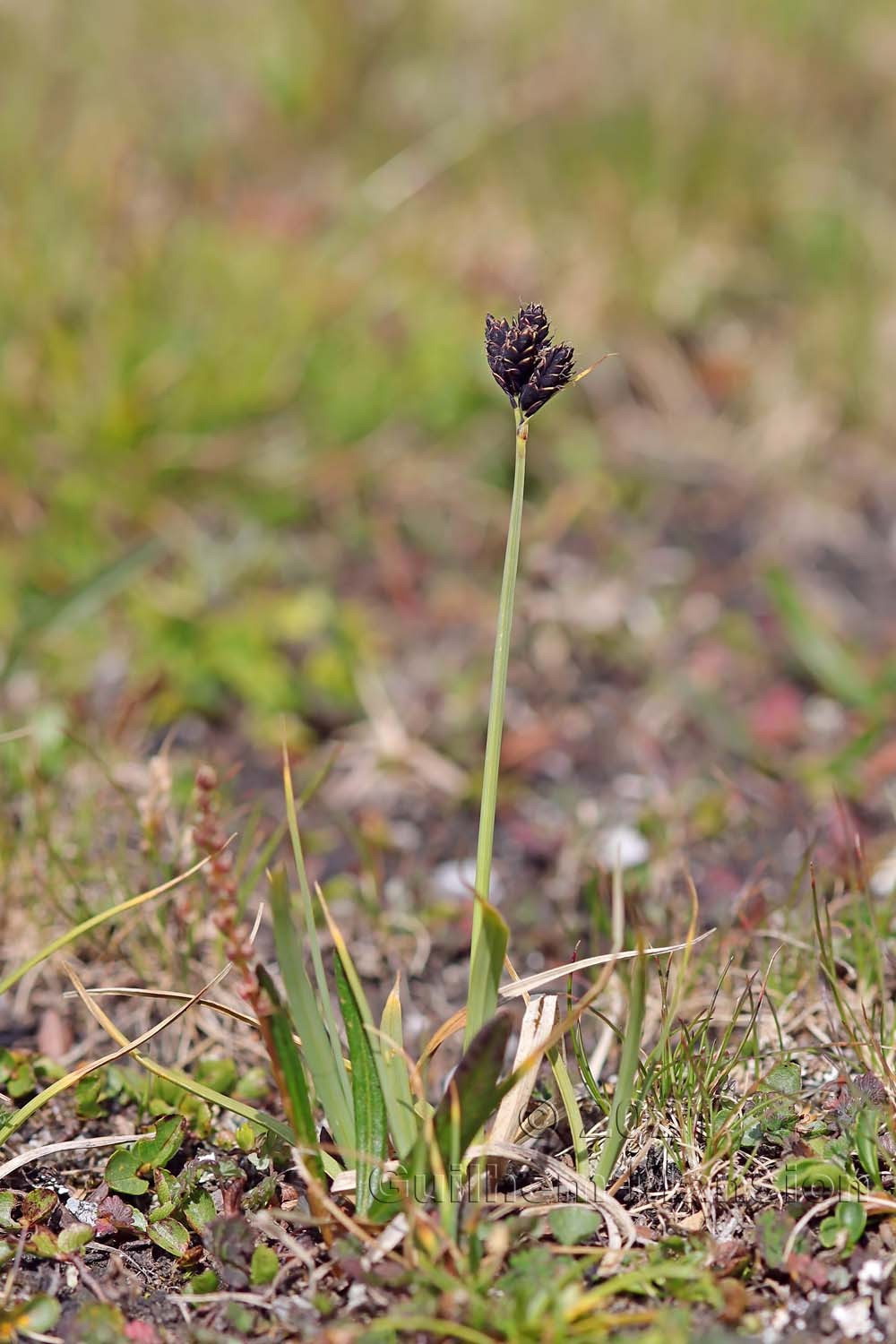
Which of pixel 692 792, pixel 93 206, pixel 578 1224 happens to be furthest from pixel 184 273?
pixel 578 1224

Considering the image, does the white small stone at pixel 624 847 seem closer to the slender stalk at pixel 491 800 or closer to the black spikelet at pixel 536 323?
the slender stalk at pixel 491 800

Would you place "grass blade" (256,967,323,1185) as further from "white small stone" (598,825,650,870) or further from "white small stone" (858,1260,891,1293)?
"white small stone" (598,825,650,870)

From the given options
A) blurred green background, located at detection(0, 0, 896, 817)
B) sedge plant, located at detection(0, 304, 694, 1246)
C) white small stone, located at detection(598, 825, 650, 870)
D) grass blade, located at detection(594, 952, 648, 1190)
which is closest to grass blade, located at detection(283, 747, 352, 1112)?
sedge plant, located at detection(0, 304, 694, 1246)

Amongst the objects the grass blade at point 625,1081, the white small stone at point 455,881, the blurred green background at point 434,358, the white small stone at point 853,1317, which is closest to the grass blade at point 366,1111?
the grass blade at point 625,1081

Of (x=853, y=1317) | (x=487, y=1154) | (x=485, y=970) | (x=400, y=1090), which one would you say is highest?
(x=485, y=970)

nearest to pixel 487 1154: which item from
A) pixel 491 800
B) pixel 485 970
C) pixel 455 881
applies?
pixel 485 970

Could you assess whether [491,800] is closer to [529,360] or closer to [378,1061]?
[378,1061]

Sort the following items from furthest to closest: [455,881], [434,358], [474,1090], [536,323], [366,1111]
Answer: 1. [434,358]
2. [455,881]
3. [366,1111]
4. [474,1090]
5. [536,323]
